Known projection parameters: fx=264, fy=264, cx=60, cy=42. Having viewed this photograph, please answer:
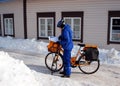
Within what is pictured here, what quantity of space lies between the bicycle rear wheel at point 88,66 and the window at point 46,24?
8.72 metres

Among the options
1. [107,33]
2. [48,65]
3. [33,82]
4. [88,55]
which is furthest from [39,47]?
[33,82]

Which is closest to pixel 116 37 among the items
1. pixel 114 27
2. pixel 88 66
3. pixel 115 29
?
pixel 115 29

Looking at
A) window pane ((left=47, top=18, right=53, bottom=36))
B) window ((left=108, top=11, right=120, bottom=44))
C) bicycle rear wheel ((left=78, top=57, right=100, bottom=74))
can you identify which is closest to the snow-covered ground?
bicycle rear wheel ((left=78, top=57, right=100, bottom=74))

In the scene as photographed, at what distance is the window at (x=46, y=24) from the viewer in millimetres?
18328

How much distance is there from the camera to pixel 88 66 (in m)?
10.0

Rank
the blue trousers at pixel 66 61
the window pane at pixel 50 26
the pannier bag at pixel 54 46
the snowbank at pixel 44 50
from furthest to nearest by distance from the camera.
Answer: the window pane at pixel 50 26 → the snowbank at pixel 44 50 → the pannier bag at pixel 54 46 → the blue trousers at pixel 66 61

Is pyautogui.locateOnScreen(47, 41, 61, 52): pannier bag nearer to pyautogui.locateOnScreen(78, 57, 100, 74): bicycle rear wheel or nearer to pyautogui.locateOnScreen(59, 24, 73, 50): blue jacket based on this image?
pyautogui.locateOnScreen(59, 24, 73, 50): blue jacket

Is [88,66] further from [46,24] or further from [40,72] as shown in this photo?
[46,24]

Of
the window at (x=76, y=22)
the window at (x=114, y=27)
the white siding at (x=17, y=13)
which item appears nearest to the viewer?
the window at (x=114, y=27)

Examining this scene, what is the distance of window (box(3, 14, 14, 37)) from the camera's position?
22031mm

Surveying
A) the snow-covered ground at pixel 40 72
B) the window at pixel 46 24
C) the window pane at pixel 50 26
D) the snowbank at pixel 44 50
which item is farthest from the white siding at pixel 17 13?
the snow-covered ground at pixel 40 72

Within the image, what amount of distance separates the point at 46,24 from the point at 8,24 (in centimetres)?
514

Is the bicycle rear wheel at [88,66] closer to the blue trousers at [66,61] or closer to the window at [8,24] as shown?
the blue trousers at [66,61]

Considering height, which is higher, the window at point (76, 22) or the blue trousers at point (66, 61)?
the window at point (76, 22)
